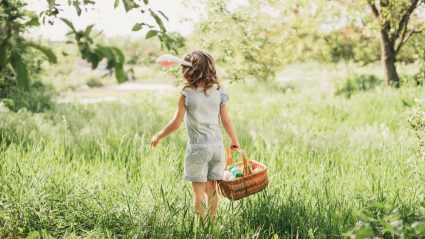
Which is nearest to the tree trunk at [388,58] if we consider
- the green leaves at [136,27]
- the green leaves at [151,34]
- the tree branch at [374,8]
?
the tree branch at [374,8]

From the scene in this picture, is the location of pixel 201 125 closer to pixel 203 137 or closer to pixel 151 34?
pixel 203 137

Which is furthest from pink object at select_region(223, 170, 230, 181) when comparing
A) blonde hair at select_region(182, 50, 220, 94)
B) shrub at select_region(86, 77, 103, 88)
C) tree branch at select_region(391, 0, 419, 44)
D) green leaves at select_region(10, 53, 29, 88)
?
shrub at select_region(86, 77, 103, 88)

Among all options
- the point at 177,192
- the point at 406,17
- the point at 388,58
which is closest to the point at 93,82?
the point at 388,58

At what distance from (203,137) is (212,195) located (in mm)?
434

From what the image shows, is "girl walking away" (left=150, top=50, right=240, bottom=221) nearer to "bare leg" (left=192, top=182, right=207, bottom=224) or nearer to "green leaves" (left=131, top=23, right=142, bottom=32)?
"bare leg" (left=192, top=182, right=207, bottom=224)

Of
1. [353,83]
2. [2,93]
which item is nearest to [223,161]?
[2,93]

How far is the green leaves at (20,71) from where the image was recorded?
135cm

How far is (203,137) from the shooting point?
12.6ft

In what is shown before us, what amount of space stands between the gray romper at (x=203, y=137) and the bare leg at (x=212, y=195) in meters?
0.09

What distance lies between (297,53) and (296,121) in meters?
7.43

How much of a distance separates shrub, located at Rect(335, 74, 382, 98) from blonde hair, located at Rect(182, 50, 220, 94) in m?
9.09

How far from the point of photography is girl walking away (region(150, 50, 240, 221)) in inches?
150

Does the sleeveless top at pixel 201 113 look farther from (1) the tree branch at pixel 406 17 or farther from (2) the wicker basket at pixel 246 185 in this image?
(1) the tree branch at pixel 406 17

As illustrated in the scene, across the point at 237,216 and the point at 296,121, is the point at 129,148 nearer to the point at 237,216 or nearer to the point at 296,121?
the point at 237,216
